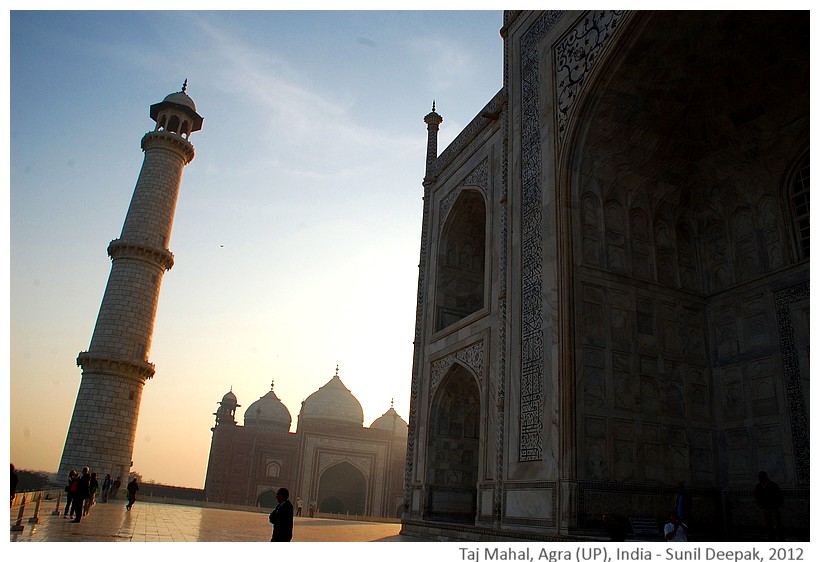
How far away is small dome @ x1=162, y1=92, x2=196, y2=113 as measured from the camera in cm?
2341

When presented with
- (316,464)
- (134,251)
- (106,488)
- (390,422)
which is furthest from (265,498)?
(134,251)

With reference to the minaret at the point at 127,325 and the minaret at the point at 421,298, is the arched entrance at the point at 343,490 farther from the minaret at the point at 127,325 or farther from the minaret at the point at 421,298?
the minaret at the point at 421,298

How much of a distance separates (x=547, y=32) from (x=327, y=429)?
24857mm

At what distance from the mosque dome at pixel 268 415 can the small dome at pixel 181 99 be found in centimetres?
1976

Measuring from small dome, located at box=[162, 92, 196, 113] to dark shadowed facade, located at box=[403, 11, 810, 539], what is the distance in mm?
15350

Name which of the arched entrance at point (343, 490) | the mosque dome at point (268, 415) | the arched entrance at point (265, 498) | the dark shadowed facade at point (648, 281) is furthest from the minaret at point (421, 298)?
the mosque dome at point (268, 415)

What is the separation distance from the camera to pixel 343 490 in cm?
3319

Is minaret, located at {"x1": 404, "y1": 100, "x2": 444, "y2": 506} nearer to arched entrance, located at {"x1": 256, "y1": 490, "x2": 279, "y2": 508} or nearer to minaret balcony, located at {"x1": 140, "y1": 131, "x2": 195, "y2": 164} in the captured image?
minaret balcony, located at {"x1": 140, "y1": 131, "x2": 195, "y2": 164}

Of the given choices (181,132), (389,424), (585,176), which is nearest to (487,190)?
(585,176)

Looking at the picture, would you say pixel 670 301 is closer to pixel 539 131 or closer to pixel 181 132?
pixel 539 131

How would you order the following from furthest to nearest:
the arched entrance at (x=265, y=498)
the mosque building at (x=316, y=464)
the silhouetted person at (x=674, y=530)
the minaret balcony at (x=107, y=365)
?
1. the arched entrance at (x=265, y=498)
2. the mosque building at (x=316, y=464)
3. the minaret balcony at (x=107, y=365)
4. the silhouetted person at (x=674, y=530)

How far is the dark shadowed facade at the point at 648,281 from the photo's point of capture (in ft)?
29.1

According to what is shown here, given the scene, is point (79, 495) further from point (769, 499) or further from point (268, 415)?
point (268, 415)

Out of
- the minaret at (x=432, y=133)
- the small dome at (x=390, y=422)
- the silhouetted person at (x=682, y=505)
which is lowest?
the silhouetted person at (x=682, y=505)
